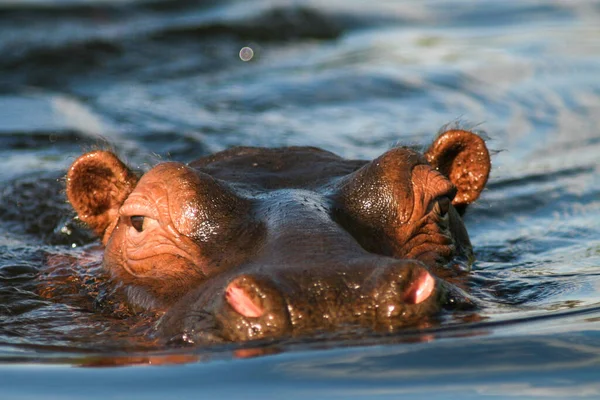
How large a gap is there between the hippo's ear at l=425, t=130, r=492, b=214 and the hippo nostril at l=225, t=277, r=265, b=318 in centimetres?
299

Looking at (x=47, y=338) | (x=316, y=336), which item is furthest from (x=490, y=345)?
(x=47, y=338)

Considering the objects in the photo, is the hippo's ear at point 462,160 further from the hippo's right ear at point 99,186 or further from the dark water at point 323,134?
the hippo's right ear at point 99,186

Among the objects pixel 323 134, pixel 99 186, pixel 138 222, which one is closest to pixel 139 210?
pixel 138 222

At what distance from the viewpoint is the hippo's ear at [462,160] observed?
7.43 m

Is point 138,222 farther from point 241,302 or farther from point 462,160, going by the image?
point 462,160

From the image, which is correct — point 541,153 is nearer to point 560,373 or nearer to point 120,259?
point 120,259

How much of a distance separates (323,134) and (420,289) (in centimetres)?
752

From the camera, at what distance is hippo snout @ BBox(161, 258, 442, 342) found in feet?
15.4

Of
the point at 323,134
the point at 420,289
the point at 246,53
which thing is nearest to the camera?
the point at 420,289

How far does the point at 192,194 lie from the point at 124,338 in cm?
86

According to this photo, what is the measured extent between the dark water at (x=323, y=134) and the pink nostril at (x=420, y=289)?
0.51 ft

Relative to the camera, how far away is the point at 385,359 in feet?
15.2

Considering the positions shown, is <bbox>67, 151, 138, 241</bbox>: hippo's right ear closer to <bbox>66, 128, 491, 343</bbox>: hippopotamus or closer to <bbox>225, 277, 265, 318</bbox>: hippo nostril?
<bbox>66, 128, 491, 343</bbox>: hippopotamus

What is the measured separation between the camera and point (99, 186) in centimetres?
732
